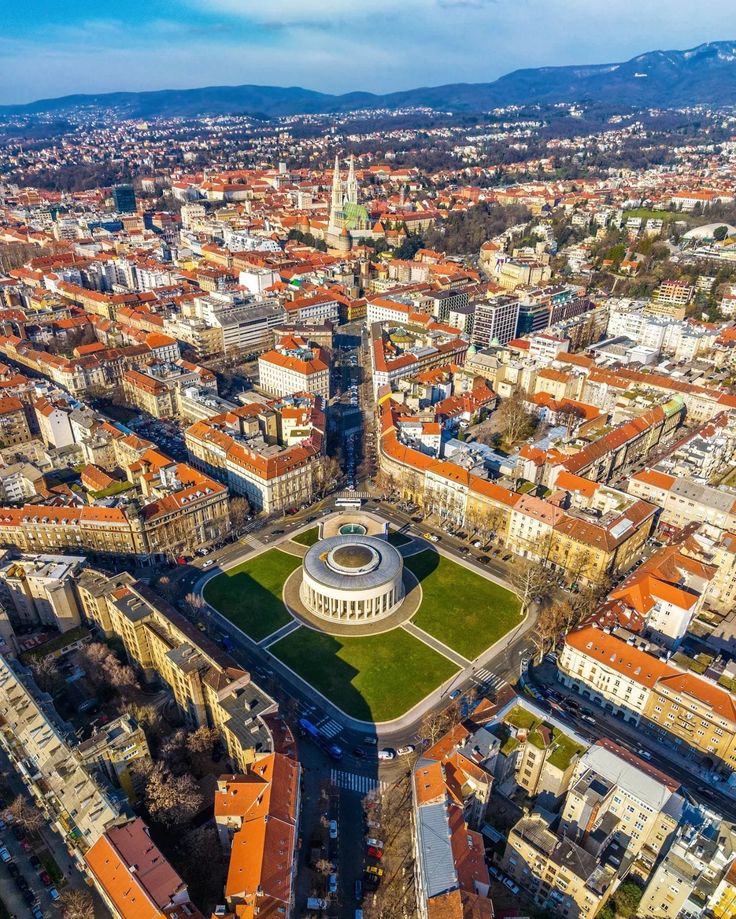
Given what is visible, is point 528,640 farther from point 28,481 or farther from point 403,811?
point 28,481

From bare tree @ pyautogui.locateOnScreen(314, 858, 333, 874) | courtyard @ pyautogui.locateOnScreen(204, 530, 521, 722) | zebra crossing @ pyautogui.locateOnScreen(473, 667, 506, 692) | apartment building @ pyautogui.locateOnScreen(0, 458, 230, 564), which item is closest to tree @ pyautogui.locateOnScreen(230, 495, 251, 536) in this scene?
apartment building @ pyautogui.locateOnScreen(0, 458, 230, 564)

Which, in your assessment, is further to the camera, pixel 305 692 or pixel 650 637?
pixel 650 637

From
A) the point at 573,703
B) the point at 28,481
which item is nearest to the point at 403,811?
Result: the point at 573,703

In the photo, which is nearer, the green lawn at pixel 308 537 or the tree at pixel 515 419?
the green lawn at pixel 308 537

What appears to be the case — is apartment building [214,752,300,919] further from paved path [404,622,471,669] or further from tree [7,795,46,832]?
paved path [404,622,471,669]

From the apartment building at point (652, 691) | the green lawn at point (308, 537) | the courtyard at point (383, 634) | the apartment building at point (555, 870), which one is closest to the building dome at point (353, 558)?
the courtyard at point (383, 634)

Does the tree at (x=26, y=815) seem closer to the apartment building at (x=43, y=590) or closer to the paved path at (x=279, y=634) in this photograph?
the apartment building at (x=43, y=590)
